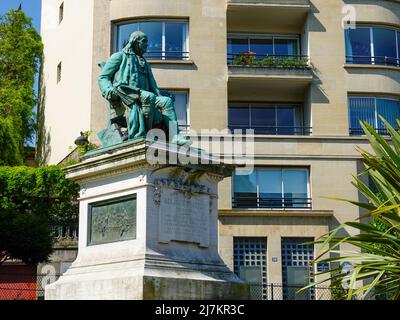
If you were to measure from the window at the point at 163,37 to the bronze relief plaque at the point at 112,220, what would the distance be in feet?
68.0

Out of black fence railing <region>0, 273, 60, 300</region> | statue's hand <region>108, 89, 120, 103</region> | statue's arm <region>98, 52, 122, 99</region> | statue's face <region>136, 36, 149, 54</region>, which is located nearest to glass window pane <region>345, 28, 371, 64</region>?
black fence railing <region>0, 273, 60, 300</region>

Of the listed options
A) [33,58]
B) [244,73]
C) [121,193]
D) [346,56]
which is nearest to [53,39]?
[33,58]

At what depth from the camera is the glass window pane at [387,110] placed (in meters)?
35.2

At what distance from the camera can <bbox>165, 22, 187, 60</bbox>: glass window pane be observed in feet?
115

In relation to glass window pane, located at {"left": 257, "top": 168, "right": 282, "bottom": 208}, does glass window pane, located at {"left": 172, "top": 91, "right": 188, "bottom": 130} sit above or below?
above

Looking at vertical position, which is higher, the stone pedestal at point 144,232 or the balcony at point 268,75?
the balcony at point 268,75

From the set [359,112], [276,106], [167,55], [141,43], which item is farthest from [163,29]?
[141,43]

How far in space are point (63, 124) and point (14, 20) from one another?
1070cm

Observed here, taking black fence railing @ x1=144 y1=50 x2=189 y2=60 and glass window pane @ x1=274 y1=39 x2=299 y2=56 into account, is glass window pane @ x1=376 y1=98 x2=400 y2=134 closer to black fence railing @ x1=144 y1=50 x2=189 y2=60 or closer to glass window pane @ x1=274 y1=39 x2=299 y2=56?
glass window pane @ x1=274 y1=39 x2=299 y2=56

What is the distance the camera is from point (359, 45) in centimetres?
3597

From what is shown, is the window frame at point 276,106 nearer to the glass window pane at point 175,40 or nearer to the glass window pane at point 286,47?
the glass window pane at point 286,47

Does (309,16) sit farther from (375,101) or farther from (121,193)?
(121,193)

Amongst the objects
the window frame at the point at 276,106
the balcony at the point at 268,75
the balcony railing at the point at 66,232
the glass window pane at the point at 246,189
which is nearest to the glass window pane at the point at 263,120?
the window frame at the point at 276,106

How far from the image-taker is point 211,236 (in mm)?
14758
